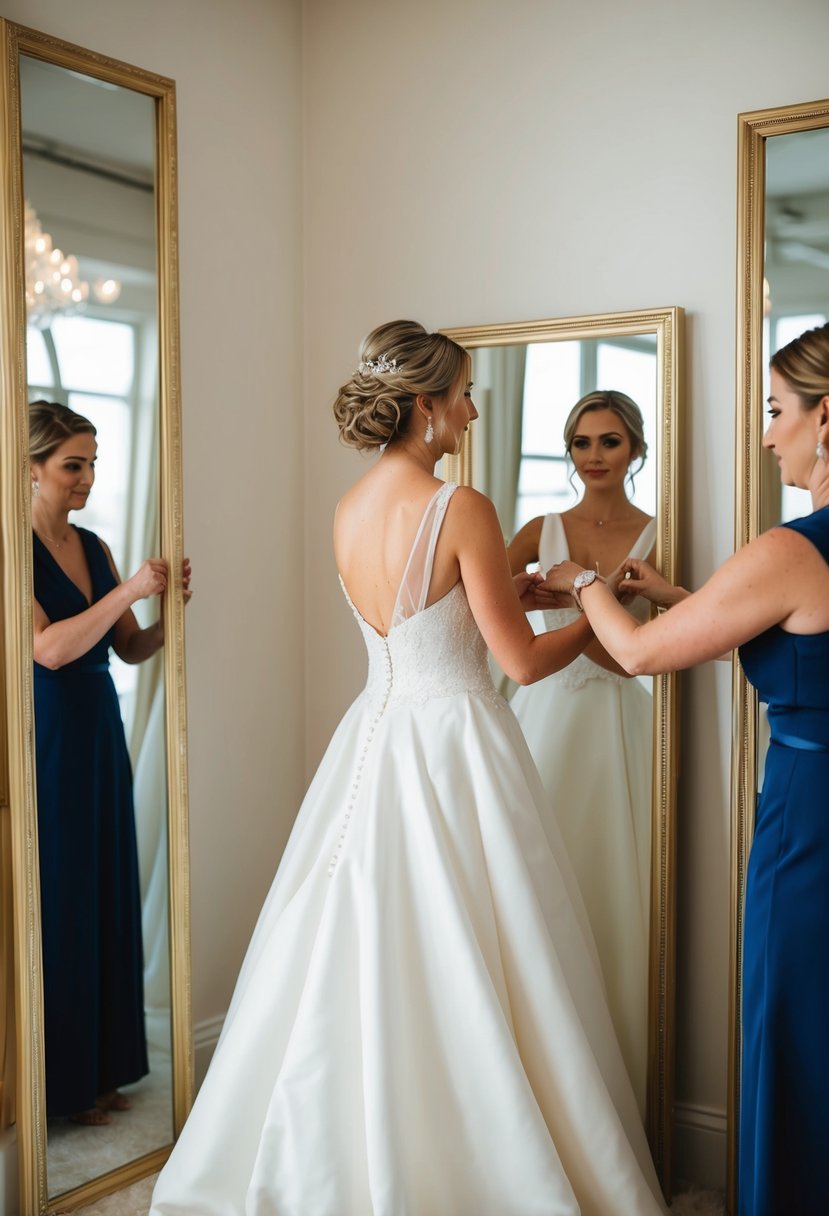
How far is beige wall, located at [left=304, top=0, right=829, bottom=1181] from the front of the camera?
2818mm

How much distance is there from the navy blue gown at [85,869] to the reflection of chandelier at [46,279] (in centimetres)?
48

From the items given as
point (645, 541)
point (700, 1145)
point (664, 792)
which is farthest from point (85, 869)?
point (700, 1145)

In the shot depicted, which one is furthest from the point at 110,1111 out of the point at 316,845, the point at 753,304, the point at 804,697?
the point at 753,304

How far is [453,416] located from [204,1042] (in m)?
1.86

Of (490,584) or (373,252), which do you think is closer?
(490,584)

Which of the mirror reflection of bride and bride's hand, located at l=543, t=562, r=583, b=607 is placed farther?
the mirror reflection of bride

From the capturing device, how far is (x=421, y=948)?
234 centimetres

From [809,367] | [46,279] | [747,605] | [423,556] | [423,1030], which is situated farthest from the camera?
[46,279]

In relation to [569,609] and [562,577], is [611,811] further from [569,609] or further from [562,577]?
[562,577]

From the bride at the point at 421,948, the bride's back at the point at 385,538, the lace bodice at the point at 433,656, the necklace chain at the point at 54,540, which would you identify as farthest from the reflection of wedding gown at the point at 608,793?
the necklace chain at the point at 54,540

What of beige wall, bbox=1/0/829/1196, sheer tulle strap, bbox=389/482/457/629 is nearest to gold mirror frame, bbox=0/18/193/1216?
beige wall, bbox=1/0/829/1196

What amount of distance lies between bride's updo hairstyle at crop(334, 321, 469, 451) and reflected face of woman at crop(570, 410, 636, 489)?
1.65 feet

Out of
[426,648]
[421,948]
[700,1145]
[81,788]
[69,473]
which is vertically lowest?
[700,1145]

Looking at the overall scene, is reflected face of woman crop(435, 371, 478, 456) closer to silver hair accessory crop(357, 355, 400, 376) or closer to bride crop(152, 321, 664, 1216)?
bride crop(152, 321, 664, 1216)
